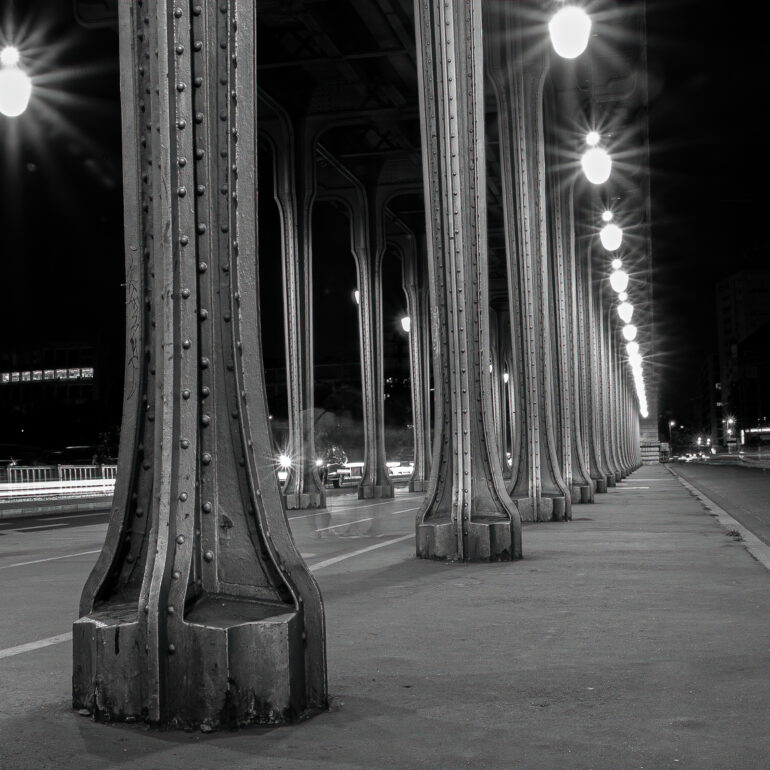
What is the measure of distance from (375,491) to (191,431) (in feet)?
98.4

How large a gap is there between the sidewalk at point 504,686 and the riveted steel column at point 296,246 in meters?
20.8

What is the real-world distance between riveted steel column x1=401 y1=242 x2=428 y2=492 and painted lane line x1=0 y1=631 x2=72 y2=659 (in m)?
32.8

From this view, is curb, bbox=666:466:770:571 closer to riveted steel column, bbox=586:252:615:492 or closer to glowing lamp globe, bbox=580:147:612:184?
glowing lamp globe, bbox=580:147:612:184

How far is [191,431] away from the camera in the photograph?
4.84 meters

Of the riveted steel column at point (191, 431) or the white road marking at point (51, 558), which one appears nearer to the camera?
the riveted steel column at point (191, 431)

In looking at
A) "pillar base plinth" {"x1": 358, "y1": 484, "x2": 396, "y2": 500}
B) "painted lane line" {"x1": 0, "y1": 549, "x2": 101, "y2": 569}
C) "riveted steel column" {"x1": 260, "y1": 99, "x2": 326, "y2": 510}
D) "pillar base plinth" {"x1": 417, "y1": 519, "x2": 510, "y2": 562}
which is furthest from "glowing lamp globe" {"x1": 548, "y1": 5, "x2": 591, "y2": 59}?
"pillar base plinth" {"x1": 358, "y1": 484, "x2": 396, "y2": 500}

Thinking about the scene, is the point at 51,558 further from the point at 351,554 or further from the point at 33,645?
the point at 33,645

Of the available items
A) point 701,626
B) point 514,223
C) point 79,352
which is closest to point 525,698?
point 701,626

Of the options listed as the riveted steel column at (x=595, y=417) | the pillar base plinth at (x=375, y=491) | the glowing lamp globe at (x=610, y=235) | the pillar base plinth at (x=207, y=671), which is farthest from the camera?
the pillar base plinth at (x=375, y=491)

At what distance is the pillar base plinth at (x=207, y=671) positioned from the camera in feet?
14.5

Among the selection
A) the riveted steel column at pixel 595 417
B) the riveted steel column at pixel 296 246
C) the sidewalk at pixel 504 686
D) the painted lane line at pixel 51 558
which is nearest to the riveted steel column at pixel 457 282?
the sidewalk at pixel 504 686

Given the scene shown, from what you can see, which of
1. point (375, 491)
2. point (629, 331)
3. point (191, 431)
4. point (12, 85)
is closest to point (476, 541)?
point (12, 85)

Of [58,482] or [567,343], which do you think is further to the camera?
[58,482]

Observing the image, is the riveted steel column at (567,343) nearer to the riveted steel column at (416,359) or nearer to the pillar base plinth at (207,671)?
the riveted steel column at (416,359)
